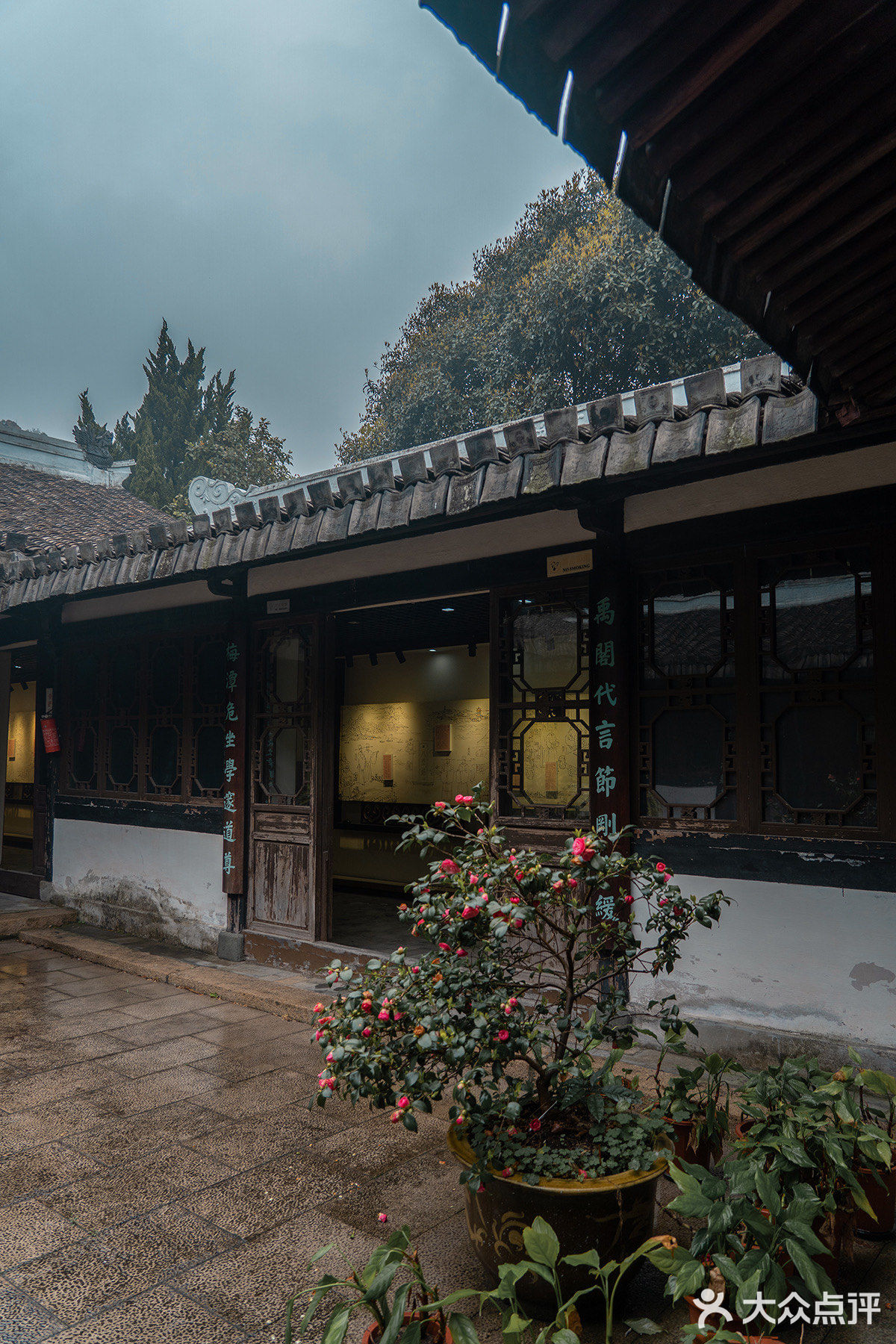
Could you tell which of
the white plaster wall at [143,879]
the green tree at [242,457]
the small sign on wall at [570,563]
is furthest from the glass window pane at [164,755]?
the green tree at [242,457]

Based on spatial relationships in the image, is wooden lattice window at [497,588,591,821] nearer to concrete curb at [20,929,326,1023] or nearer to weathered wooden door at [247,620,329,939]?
weathered wooden door at [247,620,329,939]

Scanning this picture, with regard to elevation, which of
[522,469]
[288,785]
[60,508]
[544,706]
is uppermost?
[60,508]

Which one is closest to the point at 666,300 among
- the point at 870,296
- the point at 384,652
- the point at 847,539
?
the point at 384,652

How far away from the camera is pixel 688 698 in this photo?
480 cm

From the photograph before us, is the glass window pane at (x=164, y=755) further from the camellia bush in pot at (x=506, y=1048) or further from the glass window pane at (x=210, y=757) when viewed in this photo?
the camellia bush in pot at (x=506, y=1048)

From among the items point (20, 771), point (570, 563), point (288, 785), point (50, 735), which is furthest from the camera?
point (20, 771)

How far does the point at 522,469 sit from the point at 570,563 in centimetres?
110

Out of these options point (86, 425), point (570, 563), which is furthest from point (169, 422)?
point (570, 563)

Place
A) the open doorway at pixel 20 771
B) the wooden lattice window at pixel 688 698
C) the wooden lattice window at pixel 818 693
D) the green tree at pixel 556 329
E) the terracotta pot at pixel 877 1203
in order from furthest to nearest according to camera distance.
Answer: the green tree at pixel 556 329 → the open doorway at pixel 20 771 → the wooden lattice window at pixel 688 698 → the wooden lattice window at pixel 818 693 → the terracotta pot at pixel 877 1203

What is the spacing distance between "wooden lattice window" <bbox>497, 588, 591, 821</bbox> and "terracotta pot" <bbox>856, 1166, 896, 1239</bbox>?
2.51 meters

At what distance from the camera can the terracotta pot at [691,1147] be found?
3156 millimetres

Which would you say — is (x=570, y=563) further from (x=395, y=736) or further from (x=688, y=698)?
(x=395, y=736)

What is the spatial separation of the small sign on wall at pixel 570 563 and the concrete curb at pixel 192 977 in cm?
326

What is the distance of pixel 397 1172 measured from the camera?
3584 mm
